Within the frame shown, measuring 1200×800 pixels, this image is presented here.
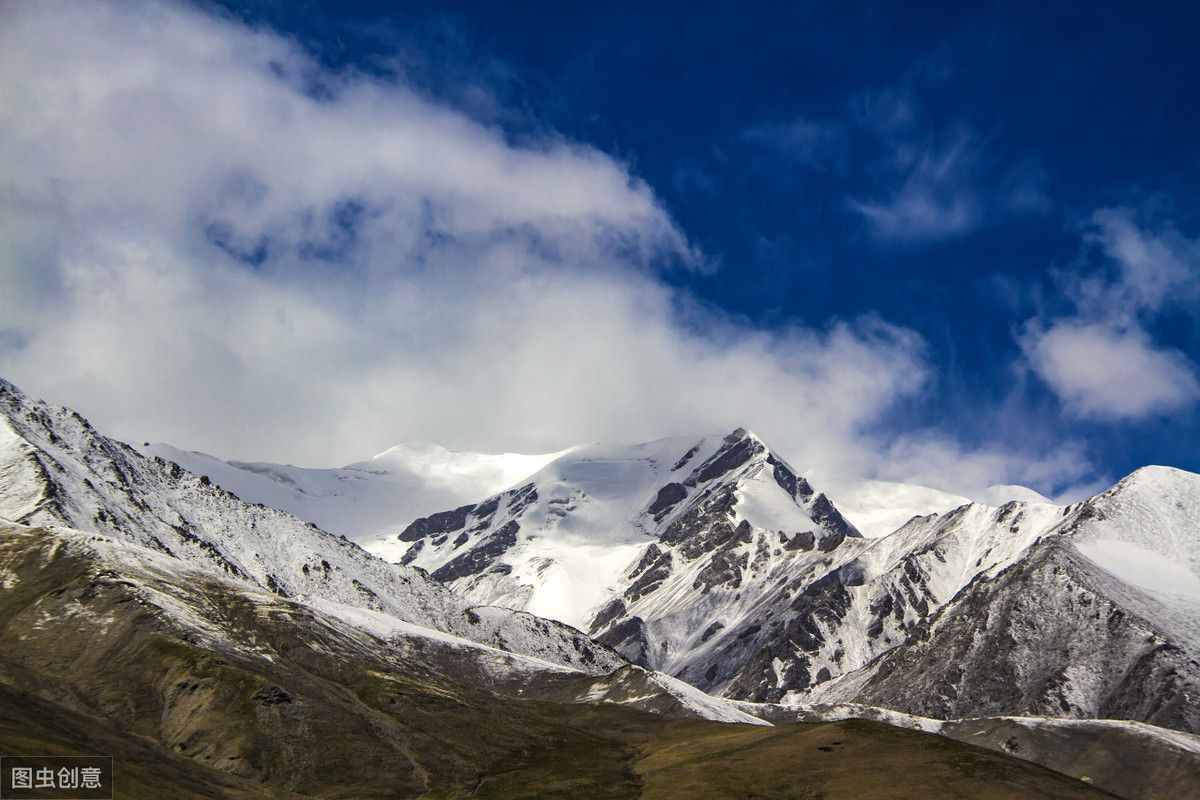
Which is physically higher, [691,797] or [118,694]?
[118,694]

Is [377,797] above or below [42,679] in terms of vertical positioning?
below

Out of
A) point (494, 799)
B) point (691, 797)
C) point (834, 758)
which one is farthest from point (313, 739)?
point (834, 758)

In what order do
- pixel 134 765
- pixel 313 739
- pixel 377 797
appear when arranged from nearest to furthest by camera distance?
1. pixel 134 765
2. pixel 377 797
3. pixel 313 739

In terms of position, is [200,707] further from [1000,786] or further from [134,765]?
[1000,786]

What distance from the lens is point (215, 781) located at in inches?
6624

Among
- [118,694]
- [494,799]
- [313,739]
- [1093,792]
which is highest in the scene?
[118,694]

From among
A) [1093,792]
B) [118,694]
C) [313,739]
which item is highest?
[118,694]

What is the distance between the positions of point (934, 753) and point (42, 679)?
485ft

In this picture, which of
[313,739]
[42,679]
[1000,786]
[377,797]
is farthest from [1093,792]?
[42,679]

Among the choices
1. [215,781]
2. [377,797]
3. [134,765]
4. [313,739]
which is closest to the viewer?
[134,765]

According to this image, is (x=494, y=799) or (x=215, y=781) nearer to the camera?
(x=215, y=781)

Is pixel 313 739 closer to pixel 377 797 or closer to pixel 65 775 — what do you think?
pixel 377 797

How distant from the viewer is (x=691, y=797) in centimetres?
18038

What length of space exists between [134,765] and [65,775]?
21.4 m
